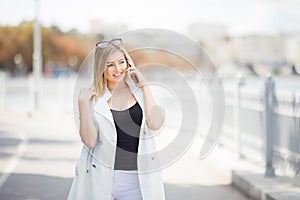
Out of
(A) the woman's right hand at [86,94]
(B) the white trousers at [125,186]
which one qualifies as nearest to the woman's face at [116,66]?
(A) the woman's right hand at [86,94]

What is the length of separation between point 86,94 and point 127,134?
13.5 inches

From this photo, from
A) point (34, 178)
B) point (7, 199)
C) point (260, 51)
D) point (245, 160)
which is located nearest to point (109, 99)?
point (7, 199)

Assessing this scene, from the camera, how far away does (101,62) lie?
148 inches

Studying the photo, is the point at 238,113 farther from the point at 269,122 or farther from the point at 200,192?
the point at 200,192

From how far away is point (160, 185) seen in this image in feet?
12.6

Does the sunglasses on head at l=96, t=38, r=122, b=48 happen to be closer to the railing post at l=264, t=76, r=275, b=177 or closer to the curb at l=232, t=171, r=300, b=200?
the curb at l=232, t=171, r=300, b=200

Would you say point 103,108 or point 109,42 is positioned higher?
point 109,42

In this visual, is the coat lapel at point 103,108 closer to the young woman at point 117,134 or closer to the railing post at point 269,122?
the young woman at point 117,134

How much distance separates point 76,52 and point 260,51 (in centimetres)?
2910

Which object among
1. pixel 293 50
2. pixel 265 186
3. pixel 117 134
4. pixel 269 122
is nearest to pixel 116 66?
pixel 117 134

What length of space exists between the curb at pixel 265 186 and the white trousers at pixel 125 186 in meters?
3.17

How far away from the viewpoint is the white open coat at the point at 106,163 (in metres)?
3.71

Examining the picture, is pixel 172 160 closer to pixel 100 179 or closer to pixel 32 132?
pixel 100 179

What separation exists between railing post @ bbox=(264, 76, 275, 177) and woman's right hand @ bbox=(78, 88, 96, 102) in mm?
4823
